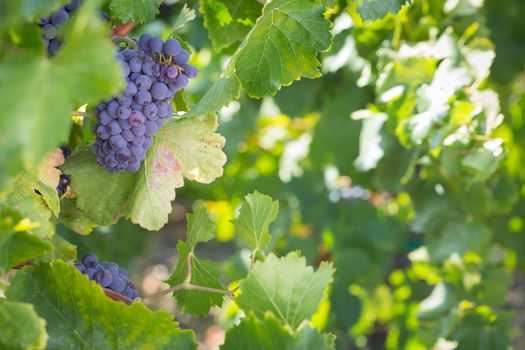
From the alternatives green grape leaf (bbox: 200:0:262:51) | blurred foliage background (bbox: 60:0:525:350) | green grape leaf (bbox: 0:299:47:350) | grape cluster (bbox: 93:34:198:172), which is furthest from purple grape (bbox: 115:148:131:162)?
blurred foliage background (bbox: 60:0:525:350)

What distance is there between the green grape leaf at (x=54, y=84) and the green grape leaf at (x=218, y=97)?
368 millimetres

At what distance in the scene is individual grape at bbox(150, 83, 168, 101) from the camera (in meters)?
0.92

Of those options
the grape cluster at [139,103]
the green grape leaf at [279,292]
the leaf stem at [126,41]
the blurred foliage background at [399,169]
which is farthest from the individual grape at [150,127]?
the blurred foliage background at [399,169]

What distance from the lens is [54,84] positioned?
23.9 inches

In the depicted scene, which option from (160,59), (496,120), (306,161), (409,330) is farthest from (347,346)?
(160,59)

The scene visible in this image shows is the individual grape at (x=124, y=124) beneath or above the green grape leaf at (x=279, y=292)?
above

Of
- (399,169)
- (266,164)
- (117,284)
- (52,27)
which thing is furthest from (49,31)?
(266,164)

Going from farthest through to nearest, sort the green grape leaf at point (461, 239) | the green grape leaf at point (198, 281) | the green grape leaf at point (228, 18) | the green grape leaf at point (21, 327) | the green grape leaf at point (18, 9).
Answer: the green grape leaf at point (461, 239)
the green grape leaf at point (228, 18)
the green grape leaf at point (198, 281)
the green grape leaf at point (21, 327)
the green grape leaf at point (18, 9)

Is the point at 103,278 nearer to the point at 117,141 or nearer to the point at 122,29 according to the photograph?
the point at 117,141

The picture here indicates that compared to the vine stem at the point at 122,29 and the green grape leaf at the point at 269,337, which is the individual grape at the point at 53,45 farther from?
the green grape leaf at the point at 269,337

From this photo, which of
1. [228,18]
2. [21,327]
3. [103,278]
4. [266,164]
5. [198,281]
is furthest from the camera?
[266,164]

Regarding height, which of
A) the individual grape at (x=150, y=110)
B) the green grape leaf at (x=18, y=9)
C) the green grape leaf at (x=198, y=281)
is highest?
the green grape leaf at (x=18, y=9)

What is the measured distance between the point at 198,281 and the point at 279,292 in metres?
0.19

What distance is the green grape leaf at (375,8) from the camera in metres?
1.07
